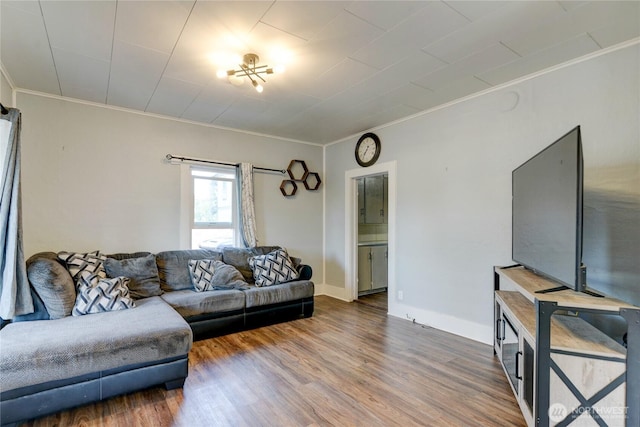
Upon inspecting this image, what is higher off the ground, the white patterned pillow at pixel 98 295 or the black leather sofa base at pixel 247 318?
the white patterned pillow at pixel 98 295

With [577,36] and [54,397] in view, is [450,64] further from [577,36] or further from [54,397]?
[54,397]

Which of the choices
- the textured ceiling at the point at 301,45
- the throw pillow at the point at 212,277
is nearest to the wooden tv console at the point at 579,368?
the textured ceiling at the point at 301,45

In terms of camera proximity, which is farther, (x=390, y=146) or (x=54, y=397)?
(x=390, y=146)

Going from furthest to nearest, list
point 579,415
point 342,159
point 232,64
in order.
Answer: point 342,159
point 232,64
point 579,415

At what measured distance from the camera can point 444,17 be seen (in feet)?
6.61

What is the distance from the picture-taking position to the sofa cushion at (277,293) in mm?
3547

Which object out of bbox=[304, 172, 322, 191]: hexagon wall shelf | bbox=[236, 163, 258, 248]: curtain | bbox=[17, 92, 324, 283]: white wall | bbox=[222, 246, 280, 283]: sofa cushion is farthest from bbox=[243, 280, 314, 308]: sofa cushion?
bbox=[304, 172, 322, 191]: hexagon wall shelf

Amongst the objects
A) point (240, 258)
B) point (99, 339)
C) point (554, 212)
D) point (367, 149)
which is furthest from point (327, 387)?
point (367, 149)

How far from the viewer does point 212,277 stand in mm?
3650

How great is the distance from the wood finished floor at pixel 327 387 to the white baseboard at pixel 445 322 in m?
0.11

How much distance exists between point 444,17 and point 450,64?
681 mm

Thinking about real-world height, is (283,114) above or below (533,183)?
above

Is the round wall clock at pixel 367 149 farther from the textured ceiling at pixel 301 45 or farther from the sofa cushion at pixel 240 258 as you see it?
the sofa cushion at pixel 240 258

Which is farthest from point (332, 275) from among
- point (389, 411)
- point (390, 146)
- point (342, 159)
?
point (389, 411)
